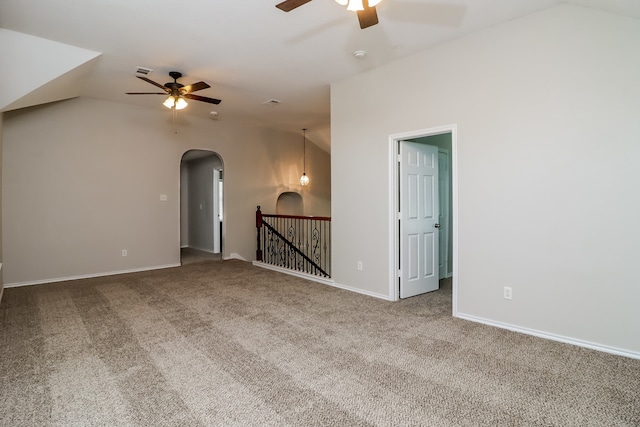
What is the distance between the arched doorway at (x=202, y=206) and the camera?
8.55m

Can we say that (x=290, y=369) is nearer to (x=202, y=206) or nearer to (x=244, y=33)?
(x=244, y=33)

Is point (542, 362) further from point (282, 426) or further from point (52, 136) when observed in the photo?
point (52, 136)

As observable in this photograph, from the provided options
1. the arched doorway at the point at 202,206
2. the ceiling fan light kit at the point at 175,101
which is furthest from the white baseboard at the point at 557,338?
the arched doorway at the point at 202,206

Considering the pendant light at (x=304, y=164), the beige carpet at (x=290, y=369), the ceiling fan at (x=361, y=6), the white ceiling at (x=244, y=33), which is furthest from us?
the pendant light at (x=304, y=164)

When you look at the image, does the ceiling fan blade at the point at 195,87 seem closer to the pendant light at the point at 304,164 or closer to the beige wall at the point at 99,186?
the beige wall at the point at 99,186

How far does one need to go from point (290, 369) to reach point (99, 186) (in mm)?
4969

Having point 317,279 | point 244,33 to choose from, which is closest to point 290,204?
point 317,279

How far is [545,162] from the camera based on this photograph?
311 cm

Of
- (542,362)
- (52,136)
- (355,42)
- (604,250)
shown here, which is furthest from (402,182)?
(52,136)

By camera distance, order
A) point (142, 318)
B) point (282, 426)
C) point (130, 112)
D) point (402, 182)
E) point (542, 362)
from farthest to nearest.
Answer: point (130, 112) < point (402, 182) < point (142, 318) < point (542, 362) < point (282, 426)

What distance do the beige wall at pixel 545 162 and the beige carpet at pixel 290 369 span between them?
388mm

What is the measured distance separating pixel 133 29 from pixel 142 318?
3.01 m

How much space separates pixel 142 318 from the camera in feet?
12.1

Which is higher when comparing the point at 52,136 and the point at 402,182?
the point at 52,136
